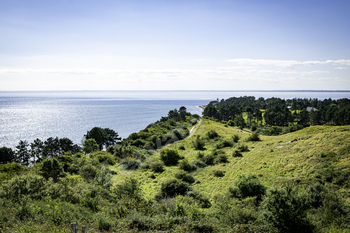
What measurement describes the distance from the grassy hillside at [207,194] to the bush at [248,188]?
0.10 metres

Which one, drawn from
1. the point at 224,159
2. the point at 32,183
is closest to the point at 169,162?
the point at 224,159

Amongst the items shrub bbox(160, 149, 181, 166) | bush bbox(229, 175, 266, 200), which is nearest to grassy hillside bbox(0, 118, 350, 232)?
bush bbox(229, 175, 266, 200)

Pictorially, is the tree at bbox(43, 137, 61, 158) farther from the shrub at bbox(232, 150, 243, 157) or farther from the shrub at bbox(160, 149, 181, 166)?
the shrub at bbox(232, 150, 243, 157)

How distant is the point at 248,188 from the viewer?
810 inches

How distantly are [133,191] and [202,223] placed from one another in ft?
38.8

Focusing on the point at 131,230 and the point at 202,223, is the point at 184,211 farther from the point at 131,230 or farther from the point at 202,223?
the point at 131,230

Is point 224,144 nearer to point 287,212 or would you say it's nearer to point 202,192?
point 202,192

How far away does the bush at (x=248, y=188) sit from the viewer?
20439 mm

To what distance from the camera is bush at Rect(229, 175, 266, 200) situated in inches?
805

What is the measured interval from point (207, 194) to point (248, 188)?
523 centimetres

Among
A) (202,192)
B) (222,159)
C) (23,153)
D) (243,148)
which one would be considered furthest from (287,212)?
(23,153)

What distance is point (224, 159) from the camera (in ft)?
117

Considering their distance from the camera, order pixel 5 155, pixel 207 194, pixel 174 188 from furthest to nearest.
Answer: pixel 5 155 → pixel 174 188 → pixel 207 194

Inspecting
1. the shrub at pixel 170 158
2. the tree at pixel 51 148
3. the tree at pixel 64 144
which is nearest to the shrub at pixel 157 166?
the shrub at pixel 170 158
